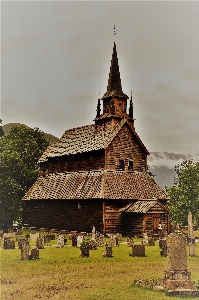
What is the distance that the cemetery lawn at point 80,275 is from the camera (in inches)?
596

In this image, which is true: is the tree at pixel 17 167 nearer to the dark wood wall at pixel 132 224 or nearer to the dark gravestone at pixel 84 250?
the dark wood wall at pixel 132 224

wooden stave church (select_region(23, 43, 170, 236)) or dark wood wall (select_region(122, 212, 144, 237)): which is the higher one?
wooden stave church (select_region(23, 43, 170, 236))

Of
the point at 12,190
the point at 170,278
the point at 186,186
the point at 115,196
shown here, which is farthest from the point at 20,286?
the point at 186,186

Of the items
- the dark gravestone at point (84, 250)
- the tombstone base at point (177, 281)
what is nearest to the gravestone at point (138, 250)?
the dark gravestone at point (84, 250)

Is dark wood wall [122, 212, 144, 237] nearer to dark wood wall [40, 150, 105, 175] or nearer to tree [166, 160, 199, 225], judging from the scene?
dark wood wall [40, 150, 105, 175]

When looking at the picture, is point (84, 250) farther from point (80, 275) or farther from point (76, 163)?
point (76, 163)

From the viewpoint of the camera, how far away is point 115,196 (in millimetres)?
39031

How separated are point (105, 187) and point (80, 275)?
68.4 ft

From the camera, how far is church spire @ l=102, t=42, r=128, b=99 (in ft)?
153

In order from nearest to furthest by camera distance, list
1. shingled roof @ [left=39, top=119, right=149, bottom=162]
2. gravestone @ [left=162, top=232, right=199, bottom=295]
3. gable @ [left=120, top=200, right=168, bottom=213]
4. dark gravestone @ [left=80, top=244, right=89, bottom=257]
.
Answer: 1. gravestone @ [left=162, top=232, right=199, bottom=295]
2. dark gravestone @ [left=80, top=244, right=89, bottom=257]
3. gable @ [left=120, top=200, right=168, bottom=213]
4. shingled roof @ [left=39, top=119, right=149, bottom=162]

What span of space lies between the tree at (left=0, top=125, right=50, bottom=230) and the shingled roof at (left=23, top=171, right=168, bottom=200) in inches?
137

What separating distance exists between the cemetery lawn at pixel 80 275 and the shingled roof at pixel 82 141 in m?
18.2

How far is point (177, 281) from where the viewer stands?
15648 mm

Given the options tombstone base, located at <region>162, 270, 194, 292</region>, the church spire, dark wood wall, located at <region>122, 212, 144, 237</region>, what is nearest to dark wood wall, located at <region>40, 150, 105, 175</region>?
dark wood wall, located at <region>122, 212, 144, 237</region>
